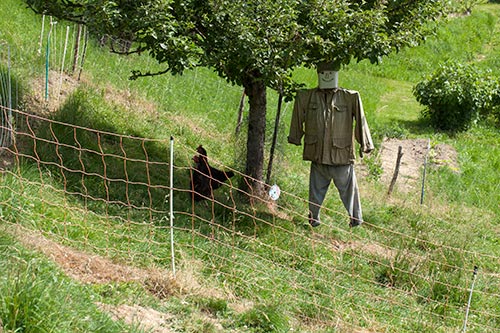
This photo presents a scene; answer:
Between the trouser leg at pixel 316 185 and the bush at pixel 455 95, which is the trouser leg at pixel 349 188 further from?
the bush at pixel 455 95

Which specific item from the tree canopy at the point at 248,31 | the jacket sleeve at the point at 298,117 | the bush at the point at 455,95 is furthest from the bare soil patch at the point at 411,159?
the tree canopy at the point at 248,31

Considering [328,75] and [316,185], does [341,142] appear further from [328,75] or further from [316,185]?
[328,75]

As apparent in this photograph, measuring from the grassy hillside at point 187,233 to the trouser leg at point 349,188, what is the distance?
0.26 meters

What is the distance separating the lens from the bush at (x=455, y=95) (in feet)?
51.1

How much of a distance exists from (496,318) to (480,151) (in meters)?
7.75

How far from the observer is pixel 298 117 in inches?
338

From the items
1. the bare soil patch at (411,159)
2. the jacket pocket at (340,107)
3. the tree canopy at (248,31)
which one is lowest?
the bare soil patch at (411,159)

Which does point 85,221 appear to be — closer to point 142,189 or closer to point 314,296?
point 142,189

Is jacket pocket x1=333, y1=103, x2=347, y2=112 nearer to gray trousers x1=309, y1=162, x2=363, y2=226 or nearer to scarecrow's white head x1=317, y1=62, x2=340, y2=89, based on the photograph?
scarecrow's white head x1=317, y1=62, x2=340, y2=89

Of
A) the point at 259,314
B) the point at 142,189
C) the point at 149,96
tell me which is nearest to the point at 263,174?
the point at 142,189

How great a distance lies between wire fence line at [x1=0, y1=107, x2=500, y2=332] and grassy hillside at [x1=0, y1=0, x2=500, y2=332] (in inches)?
0.8

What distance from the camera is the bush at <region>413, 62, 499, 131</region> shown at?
15.6 m

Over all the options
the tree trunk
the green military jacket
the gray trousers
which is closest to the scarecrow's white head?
the green military jacket

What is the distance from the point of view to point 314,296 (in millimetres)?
6434
